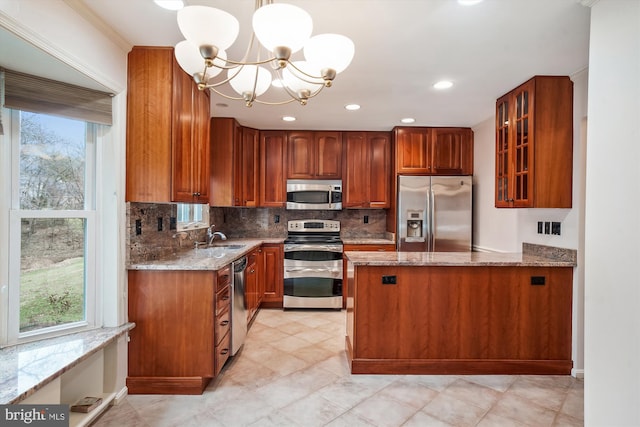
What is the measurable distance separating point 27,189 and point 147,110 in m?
0.83

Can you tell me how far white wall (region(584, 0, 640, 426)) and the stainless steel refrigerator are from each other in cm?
243

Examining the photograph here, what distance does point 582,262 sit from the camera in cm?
253

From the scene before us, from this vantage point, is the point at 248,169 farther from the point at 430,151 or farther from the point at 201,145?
the point at 430,151

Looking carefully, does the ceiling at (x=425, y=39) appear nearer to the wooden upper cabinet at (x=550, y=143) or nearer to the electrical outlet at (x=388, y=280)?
the wooden upper cabinet at (x=550, y=143)

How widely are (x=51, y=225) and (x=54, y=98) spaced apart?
0.73 metres

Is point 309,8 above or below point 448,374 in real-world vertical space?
above

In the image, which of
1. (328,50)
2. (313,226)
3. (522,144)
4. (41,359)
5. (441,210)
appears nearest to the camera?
(328,50)

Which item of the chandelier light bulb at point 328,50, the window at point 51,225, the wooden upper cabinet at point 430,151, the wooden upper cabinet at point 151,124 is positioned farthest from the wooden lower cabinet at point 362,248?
the chandelier light bulb at point 328,50

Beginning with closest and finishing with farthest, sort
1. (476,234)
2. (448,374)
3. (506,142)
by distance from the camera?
(448,374)
(506,142)
(476,234)

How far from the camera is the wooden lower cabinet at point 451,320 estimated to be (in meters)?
2.57

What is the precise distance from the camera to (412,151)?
4160mm

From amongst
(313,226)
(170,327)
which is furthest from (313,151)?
(170,327)

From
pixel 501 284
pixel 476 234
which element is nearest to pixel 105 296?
pixel 501 284

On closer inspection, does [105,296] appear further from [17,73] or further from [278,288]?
[278,288]
